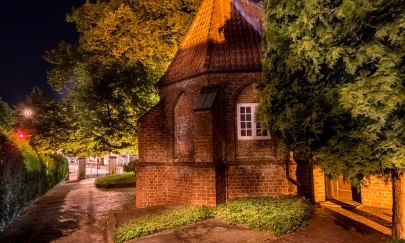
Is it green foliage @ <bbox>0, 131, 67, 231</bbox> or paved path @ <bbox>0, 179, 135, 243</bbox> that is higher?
green foliage @ <bbox>0, 131, 67, 231</bbox>

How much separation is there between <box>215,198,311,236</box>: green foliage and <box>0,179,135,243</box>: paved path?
3797mm

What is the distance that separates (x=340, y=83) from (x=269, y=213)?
433 cm

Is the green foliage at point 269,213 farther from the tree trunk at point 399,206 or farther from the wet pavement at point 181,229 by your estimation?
the tree trunk at point 399,206

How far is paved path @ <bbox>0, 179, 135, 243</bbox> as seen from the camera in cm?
1014

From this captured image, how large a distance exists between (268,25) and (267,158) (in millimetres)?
5409

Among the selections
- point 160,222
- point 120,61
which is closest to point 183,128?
point 160,222

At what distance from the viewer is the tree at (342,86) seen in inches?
237

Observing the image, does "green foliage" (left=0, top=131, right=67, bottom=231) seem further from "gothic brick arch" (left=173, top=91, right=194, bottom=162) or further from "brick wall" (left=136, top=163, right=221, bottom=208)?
"gothic brick arch" (left=173, top=91, right=194, bottom=162)

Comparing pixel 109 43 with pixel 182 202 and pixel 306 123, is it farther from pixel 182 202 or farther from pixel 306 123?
pixel 306 123

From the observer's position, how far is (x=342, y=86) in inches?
265

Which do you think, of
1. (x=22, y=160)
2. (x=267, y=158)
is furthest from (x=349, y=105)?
(x=22, y=160)

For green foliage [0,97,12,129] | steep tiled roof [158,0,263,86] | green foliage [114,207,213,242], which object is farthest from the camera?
green foliage [0,97,12,129]

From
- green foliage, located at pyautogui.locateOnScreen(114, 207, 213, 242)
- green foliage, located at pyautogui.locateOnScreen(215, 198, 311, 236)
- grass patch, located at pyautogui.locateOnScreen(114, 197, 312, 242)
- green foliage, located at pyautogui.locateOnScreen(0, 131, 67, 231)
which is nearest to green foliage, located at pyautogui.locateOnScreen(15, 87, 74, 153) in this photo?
green foliage, located at pyautogui.locateOnScreen(0, 131, 67, 231)

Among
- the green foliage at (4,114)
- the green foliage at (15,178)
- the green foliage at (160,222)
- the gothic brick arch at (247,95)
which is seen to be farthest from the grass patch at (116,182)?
the green foliage at (4,114)
